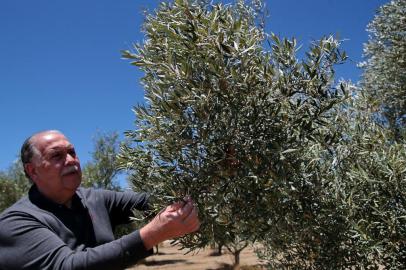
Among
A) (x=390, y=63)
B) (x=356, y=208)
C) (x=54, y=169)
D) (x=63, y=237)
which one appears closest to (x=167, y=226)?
(x=63, y=237)

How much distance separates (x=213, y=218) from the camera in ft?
16.4

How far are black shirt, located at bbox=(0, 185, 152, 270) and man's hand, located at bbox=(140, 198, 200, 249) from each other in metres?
0.07

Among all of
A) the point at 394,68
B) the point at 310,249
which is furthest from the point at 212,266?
the point at 310,249

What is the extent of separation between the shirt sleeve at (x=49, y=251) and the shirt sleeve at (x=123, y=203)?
51.7 inches

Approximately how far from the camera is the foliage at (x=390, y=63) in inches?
588

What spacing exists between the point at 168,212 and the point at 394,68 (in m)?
13.9

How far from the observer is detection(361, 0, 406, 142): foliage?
14.9 metres

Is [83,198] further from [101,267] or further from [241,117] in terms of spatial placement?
[241,117]

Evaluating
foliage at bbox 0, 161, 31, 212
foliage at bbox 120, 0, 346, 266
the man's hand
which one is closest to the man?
the man's hand

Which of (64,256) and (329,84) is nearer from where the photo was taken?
(64,256)

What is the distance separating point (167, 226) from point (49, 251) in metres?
0.91

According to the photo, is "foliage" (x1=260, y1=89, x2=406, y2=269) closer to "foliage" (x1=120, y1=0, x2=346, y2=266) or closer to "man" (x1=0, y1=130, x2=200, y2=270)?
"foliage" (x1=120, y1=0, x2=346, y2=266)

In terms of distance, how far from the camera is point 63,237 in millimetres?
3963

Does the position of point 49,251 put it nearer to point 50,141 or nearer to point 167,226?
point 167,226
